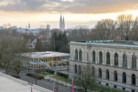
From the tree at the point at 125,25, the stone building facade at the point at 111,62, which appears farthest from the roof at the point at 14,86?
the tree at the point at 125,25

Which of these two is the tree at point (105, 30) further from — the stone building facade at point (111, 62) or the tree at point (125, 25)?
the stone building facade at point (111, 62)

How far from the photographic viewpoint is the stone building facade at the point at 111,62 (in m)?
34.9

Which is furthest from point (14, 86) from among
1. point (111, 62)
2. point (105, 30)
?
point (105, 30)

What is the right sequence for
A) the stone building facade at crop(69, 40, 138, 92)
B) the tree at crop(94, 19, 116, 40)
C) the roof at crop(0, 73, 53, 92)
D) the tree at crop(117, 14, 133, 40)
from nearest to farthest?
1. the roof at crop(0, 73, 53, 92)
2. the stone building facade at crop(69, 40, 138, 92)
3. the tree at crop(117, 14, 133, 40)
4. the tree at crop(94, 19, 116, 40)

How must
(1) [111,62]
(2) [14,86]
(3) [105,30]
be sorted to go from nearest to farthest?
(2) [14,86] → (1) [111,62] → (3) [105,30]

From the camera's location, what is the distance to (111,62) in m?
38.5

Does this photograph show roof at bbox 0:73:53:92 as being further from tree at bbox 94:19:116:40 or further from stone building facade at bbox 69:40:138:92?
tree at bbox 94:19:116:40

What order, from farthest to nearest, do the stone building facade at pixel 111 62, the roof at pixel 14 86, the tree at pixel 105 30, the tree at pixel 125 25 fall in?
the tree at pixel 105 30 → the tree at pixel 125 25 → the stone building facade at pixel 111 62 → the roof at pixel 14 86

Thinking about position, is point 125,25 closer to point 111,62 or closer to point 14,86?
point 111,62

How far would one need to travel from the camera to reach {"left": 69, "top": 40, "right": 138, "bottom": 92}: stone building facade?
34.9 meters

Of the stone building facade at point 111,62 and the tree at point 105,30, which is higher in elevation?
the tree at point 105,30

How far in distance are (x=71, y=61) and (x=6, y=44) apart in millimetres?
24734

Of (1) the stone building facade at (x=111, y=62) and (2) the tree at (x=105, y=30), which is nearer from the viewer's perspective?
(1) the stone building facade at (x=111, y=62)

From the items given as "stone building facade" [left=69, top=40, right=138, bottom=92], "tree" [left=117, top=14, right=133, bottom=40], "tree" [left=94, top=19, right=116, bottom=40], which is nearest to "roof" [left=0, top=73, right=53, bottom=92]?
"stone building facade" [left=69, top=40, right=138, bottom=92]
